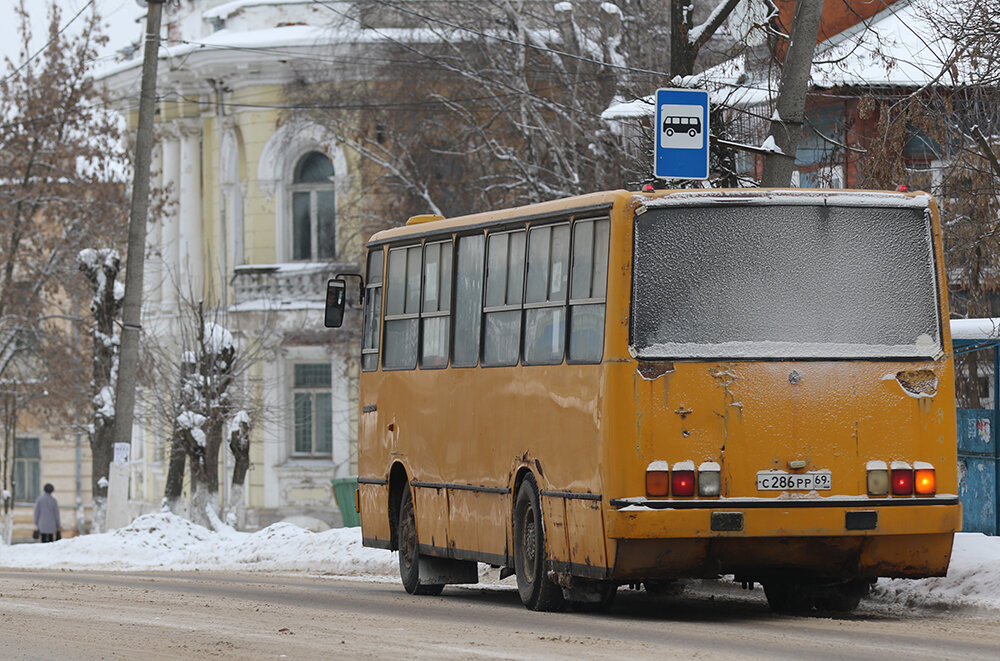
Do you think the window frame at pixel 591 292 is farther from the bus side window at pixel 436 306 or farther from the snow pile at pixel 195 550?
the snow pile at pixel 195 550

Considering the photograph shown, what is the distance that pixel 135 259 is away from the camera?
1125 inches

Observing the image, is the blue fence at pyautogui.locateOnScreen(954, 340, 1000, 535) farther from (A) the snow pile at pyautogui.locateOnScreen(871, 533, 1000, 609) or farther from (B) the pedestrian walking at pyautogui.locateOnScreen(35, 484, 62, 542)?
(B) the pedestrian walking at pyautogui.locateOnScreen(35, 484, 62, 542)

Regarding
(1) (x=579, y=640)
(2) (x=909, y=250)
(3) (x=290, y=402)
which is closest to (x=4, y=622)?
(1) (x=579, y=640)

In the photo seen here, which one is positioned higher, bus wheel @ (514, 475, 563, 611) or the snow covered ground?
bus wheel @ (514, 475, 563, 611)

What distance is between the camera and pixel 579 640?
11781 millimetres

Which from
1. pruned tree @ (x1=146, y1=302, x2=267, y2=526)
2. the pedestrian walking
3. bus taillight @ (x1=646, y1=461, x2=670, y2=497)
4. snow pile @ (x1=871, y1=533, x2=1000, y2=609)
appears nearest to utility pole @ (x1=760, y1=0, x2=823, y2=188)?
snow pile @ (x1=871, y1=533, x2=1000, y2=609)

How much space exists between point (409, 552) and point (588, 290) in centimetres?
475

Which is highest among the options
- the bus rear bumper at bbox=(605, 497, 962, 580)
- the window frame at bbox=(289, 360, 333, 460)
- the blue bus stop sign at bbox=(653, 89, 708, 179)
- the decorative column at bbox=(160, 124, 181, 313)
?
Answer: the decorative column at bbox=(160, 124, 181, 313)

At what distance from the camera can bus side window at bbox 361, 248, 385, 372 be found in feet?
59.9

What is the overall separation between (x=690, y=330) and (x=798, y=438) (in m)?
0.94

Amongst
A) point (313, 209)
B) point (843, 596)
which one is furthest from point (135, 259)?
point (843, 596)

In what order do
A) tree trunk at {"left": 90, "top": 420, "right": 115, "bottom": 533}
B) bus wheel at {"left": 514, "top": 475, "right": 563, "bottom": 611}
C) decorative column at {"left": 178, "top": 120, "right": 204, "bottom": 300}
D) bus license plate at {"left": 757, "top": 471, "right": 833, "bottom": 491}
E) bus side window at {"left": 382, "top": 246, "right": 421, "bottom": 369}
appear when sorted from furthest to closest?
decorative column at {"left": 178, "top": 120, "right": 204, "bottom": 300} < tree trunk at {"left": 90, "top": 420, "right": 115, "bottom": 533} < bus side window at {"left": 382, "top": 246, "right": 421, "bottom": 369} < bus wheel at {"left": 514, "top": 475, "right": 563, "bottom": 611} < bus license plate at {"left": 757, "top": 471, "right": 833, "bottom": 491}

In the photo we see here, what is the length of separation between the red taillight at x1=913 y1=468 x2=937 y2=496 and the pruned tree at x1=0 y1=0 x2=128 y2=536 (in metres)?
29.9

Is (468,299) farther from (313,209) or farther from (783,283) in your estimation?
(313,209)
